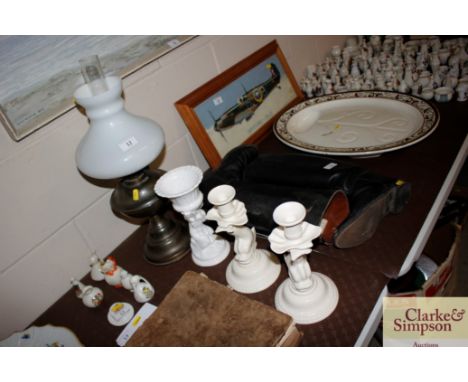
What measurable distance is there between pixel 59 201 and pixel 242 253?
0.49 meters

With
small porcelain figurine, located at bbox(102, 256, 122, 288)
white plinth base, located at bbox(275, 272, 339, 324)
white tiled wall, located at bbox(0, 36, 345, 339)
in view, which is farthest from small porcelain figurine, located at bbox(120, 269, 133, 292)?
white plinth base, located at bbox(275, 272, 339, 324)

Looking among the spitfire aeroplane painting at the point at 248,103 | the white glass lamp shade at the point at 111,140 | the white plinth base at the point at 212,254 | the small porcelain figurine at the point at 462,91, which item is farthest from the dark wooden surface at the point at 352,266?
the spitfire aeroplane painting at the point at 248,103

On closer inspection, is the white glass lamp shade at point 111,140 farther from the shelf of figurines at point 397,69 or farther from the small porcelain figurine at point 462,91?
the small porcelain figurine at point 462,91

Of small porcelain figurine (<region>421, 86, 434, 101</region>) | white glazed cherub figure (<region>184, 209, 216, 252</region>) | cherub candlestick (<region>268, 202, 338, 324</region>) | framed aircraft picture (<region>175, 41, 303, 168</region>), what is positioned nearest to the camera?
cherub candlestick (<region>268, 202, 338, 324</region>)

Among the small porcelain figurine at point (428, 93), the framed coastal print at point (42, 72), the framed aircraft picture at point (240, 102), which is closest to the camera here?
the framed coastal print at point (42, 72)

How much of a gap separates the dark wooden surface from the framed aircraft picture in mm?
369

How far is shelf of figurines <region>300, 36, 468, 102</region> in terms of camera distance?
1.29 meters

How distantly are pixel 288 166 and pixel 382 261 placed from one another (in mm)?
335

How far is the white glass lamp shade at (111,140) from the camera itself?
30.7 inches

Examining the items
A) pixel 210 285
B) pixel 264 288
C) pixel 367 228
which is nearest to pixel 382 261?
pixel 367 228

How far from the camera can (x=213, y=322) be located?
2.27 ft

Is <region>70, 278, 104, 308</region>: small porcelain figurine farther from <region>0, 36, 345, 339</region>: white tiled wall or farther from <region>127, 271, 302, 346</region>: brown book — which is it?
<region>127, 271, 302, 346</region>: brown book

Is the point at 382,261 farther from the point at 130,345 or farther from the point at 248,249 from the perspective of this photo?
the point at 130,345

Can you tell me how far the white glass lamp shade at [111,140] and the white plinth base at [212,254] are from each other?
0.88 ft
